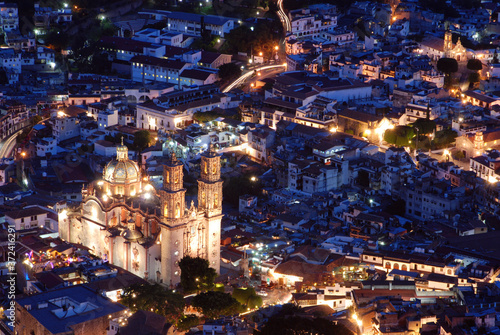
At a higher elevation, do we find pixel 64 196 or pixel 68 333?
pixel 68 333

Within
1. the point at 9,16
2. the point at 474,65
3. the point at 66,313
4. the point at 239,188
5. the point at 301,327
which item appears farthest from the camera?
the point at 9,16

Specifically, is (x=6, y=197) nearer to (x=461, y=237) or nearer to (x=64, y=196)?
(x=64, y=196)

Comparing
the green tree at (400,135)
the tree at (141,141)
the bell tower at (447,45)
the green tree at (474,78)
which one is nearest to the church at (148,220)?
the tree at (141,141)

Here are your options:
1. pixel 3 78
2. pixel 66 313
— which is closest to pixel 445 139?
pixel 66 313

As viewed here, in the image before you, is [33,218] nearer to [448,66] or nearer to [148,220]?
[148,220]

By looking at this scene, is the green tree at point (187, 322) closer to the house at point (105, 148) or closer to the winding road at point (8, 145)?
the house at point (105, 148)

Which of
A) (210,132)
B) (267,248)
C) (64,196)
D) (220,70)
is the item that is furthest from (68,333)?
(220,70)

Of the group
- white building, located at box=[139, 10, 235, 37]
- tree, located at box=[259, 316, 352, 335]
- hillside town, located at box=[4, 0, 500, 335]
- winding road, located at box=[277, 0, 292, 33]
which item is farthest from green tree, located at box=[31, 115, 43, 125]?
tree, located at box=[259, 316, 352, 335]
